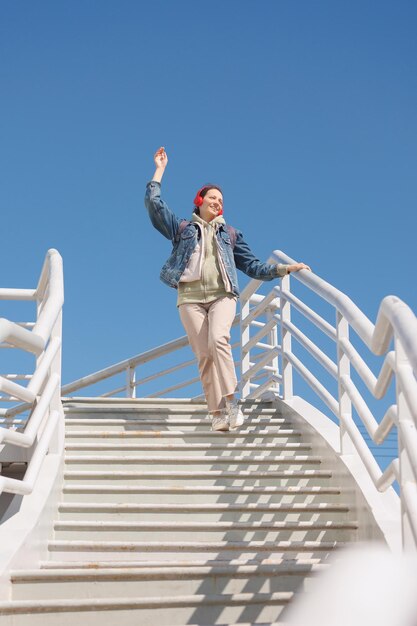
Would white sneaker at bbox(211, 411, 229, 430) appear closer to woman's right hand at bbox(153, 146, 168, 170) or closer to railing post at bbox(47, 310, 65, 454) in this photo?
railing post at bbox(47, 310, 65, 454)

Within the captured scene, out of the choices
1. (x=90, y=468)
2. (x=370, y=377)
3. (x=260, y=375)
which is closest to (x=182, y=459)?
(x=90, y=468)

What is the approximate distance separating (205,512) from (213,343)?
1472mm

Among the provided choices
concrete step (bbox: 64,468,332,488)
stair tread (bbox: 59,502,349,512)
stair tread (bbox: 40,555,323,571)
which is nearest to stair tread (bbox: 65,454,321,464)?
concrete step (bbox: 64,468,332,488)

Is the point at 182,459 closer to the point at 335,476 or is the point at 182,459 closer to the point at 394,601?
the point at 335,476

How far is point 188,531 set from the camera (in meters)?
5.90

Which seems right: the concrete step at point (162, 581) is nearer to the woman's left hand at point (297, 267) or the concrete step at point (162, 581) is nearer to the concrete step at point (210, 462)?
the concrete step at point (210, 462)

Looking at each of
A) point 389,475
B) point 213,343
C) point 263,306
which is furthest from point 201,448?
point 389,475

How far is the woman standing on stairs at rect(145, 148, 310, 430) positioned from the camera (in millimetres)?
7277

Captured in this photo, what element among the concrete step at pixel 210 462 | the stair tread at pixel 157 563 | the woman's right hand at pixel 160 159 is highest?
the woman's right hand at pixel 160 159

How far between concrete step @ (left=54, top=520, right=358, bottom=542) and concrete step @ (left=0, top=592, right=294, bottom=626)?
3.21 ft

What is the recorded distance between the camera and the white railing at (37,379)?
16.4ft

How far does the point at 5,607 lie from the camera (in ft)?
15.1

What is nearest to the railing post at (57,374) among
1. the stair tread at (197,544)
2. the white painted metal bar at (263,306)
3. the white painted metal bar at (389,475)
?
the stair tread at (197,544)

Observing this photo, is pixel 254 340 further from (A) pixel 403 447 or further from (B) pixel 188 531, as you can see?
(A) pixel 403 447
